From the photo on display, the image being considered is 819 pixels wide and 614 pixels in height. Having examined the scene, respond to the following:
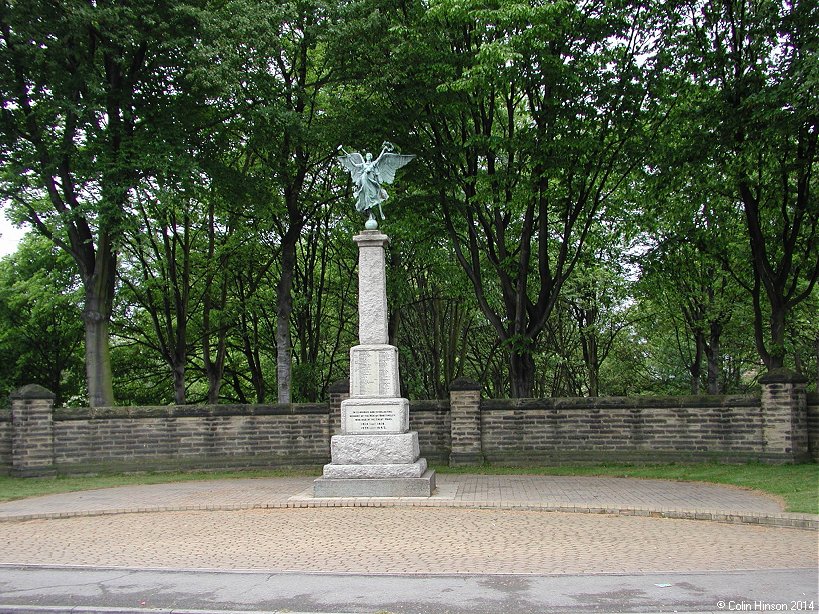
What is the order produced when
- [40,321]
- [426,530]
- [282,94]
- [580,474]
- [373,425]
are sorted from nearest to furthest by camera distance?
[426,530], [373,425], [580,474], [282,94], [40,321]

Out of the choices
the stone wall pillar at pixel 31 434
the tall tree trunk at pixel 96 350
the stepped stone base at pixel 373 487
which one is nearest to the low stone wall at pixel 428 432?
the stone wall pillar at pixel 31 434

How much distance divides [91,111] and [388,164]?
23.1ft

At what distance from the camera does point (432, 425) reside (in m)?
16.4

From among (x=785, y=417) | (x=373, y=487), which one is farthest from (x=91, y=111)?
(x=785, y=417)

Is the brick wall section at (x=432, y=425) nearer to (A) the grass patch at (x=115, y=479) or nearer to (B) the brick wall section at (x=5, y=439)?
Result: (A) the grass patch at (x=115, y=479)

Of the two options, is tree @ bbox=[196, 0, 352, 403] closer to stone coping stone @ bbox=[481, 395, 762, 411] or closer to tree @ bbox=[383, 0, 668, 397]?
tree @ bbox=[383, 0, 668, 397]

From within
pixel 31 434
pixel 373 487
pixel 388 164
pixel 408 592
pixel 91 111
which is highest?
pixel 91 111

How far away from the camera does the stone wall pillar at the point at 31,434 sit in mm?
15422

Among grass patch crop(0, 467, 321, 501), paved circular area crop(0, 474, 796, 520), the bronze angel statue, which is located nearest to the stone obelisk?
paved circular area crop(0, 474, 796, 520)

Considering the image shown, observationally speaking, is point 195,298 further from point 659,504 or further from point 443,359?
point 659,504

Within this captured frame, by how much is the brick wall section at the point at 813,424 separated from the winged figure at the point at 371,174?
30.2ft

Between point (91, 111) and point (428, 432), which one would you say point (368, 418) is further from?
point (91, 111)

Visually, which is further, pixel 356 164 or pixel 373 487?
pixel 356 164

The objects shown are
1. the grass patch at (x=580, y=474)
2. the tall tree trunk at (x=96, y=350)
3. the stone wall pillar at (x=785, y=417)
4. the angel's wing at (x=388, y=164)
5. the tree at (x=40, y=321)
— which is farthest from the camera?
the tree at (x=40, y=321)
